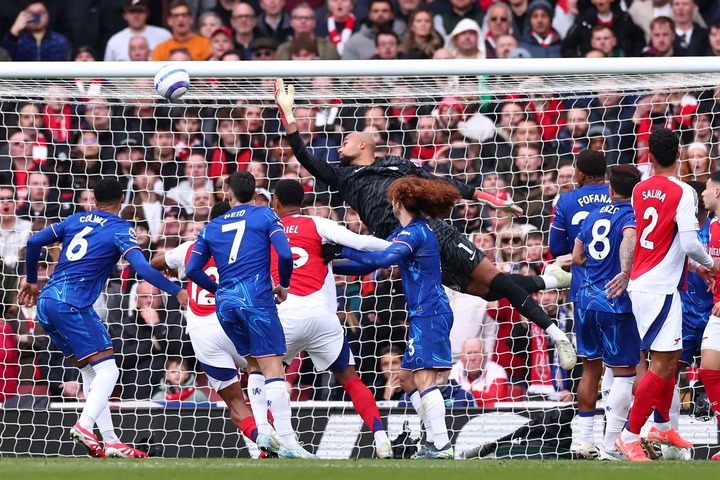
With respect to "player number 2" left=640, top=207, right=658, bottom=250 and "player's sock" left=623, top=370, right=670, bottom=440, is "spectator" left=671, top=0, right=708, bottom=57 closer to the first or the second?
"player number 2" left=640, top=207, right=658, bottom=250

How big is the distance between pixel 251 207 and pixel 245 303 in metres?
0.72

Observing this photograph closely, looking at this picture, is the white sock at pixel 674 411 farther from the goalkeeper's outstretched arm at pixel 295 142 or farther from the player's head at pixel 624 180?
the goalkeeper's outstretched arm at pixel 295 142

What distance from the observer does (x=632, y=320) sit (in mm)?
9383

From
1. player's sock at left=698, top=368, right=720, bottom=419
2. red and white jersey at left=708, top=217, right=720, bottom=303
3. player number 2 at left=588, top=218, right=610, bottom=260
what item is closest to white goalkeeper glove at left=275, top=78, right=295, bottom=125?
player number 2 at left=588, top=218, right=610, bottom=260

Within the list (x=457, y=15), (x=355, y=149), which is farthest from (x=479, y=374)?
(x=457, y=15)

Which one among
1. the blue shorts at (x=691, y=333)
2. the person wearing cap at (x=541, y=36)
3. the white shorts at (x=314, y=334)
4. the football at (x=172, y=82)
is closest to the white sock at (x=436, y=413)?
the white shorts at (x=314, y=334)

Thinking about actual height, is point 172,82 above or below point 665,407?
above

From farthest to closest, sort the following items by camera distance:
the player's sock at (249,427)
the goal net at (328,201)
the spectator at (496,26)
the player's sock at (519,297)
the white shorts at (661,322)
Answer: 1. the spectator at (496,26)
2. the goal net at (328,201)
3. the player's sock at (519,297)
4. the player's sock at (249,427)
5. the white shorts at (661,322)

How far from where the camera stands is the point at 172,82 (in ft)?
32.3

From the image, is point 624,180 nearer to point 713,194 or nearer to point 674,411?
point 713,194

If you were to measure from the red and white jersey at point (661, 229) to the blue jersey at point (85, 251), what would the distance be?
12.7 feet

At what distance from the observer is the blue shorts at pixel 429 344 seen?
8.84 m

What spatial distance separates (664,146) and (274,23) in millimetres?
7488

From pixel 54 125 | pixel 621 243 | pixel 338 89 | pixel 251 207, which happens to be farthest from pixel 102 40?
pixel 621 243
